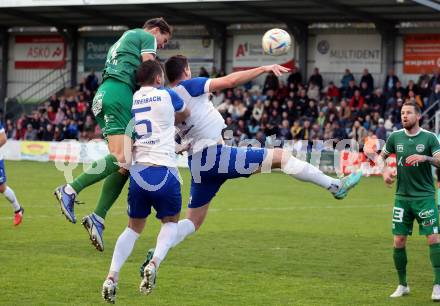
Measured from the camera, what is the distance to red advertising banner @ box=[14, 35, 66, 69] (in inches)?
1843

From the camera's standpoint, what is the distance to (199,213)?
1077 centimetres

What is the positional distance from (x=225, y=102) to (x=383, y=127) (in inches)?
326

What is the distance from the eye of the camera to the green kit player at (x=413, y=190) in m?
10.9

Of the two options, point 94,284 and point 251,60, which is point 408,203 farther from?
point 251,60

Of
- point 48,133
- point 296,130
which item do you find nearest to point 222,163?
point 296,130

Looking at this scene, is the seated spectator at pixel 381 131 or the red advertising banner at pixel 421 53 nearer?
the seated spectator at pixel 381 131

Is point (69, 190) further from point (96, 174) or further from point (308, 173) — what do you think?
point (308, 173)

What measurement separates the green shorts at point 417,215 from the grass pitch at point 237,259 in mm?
790

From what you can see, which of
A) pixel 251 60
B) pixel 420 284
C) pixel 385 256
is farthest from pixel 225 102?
pixel 420 284

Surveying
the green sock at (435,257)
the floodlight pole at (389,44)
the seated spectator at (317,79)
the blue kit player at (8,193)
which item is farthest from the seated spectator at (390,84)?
the green sock at (435,257)

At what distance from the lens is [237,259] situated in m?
13.5

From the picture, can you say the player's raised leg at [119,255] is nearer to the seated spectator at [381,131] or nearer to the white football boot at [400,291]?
the white football boot at [400,291]

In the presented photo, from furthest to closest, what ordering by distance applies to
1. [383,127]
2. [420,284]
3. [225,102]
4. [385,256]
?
[225,102], [383,127], [385,256], [420,284]

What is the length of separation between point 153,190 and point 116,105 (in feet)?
3.97
